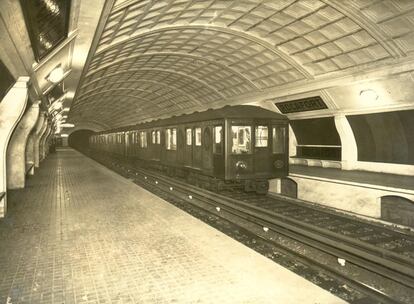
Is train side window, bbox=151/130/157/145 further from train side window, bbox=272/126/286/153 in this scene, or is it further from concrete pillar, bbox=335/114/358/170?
concrete pillar, bbox=335/114/358/170

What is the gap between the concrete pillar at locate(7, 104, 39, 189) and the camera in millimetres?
12977

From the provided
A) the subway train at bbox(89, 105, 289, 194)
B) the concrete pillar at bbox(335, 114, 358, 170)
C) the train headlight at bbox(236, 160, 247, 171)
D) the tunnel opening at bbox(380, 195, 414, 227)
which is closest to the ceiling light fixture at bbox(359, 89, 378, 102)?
the concrete pillar at bbox(335, 114, 358, 170)

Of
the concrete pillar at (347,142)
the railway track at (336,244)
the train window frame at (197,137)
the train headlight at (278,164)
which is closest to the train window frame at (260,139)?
the train headlight at (278,164)

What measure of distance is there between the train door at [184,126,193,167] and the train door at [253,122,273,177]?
3199 mm

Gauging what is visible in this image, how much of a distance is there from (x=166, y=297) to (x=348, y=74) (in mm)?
13462

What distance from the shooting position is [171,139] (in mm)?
16703

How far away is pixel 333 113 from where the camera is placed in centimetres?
1698

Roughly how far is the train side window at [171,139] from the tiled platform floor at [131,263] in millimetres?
7593

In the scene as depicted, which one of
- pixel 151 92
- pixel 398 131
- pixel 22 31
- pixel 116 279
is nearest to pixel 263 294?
pixel 116 279

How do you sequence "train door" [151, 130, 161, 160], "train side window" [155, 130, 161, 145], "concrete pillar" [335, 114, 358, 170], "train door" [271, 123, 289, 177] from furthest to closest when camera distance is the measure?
1. "train door" [151, 130, 161, 160]
2. "train side window" [155, 130, 161, 145]
3. "concrete pillar" [335, 114, 358, 170]
4. "train door" [271, 123, 289, 177]

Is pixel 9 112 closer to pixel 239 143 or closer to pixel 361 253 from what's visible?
pixel 239 143

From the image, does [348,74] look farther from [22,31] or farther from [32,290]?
[32,290]

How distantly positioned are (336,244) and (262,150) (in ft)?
19.5

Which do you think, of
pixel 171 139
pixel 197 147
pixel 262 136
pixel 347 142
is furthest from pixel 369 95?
pixel 171 139
